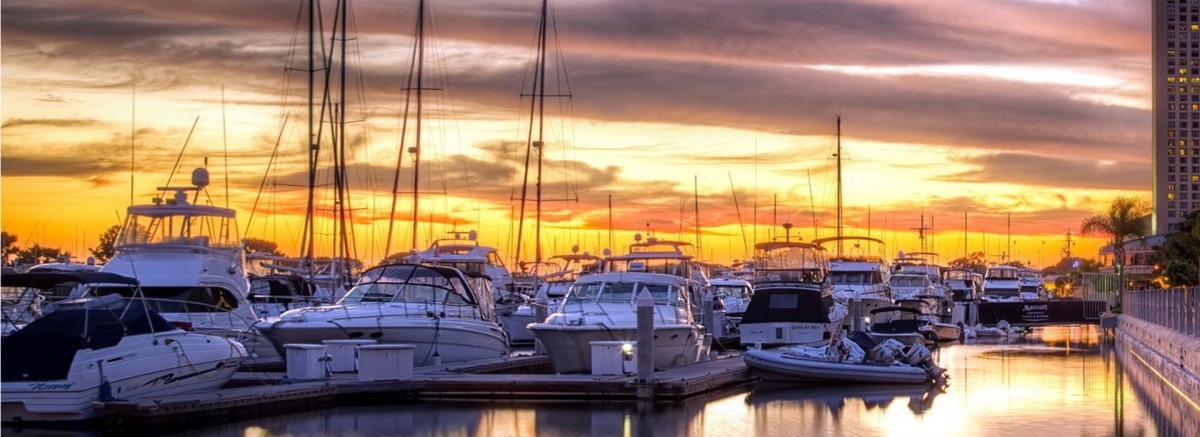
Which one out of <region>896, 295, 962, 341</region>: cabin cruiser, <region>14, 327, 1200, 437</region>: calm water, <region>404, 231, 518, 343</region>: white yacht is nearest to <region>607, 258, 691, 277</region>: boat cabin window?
<region>404, 231, 518, 343</region>: white yacht

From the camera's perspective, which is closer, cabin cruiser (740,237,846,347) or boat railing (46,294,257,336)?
boat railing (46,294,257,336)

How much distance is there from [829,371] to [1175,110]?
171 metres

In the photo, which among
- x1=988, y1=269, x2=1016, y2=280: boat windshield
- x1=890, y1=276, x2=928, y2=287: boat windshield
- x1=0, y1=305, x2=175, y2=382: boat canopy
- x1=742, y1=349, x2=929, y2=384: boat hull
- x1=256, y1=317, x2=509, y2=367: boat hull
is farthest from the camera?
x1=988, y1=269, x2=1016, y2=280: boat windshield

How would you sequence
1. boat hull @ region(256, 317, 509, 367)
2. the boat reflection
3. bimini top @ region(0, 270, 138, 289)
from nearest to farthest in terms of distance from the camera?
bimini top @ region(0, 270, 138, 289) → the boat reflection → boat hull @ region(256, 317, 509, 367)

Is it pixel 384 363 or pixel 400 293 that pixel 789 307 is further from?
pixel 384 363

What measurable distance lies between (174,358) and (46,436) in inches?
108

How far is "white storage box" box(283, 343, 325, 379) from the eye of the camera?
27.2 meters

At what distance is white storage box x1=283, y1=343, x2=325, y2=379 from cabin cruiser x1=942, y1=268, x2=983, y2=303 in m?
54.8

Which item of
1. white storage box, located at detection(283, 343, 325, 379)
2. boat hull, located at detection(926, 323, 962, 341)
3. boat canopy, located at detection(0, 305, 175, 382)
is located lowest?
boat hull, located at detection(926, 323, 962, 341)

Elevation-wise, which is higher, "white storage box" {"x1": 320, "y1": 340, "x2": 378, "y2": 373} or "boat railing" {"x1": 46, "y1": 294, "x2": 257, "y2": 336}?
"boat railing" {"x1": 46, "y1": 294, "x2": 257, "y2": 336}

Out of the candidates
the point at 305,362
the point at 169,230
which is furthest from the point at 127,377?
the point at 169,230

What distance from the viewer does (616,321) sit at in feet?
101

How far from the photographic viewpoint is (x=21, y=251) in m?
90.9

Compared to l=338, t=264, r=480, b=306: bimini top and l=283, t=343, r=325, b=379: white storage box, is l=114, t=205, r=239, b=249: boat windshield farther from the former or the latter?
l=283, t=343, r=325, b=379: white storage box
